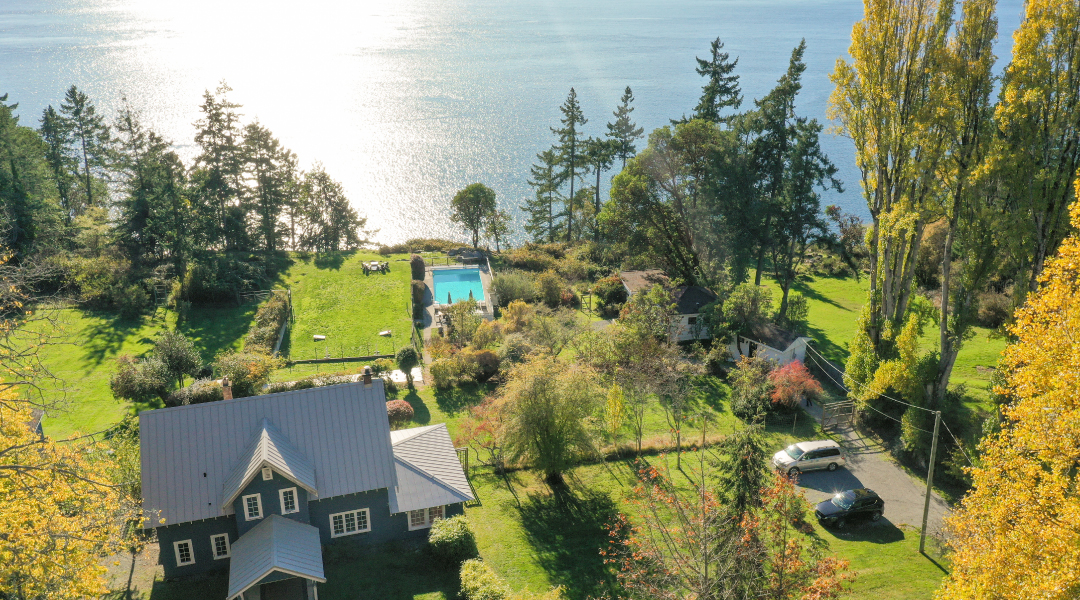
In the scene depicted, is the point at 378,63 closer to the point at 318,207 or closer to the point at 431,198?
the point at 431,198

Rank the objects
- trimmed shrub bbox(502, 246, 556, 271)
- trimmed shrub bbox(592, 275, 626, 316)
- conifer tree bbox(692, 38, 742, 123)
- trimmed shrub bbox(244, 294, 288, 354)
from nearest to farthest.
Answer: trimmed shrub bbox(244, 294, 288, 354)
trimmed shrub bbox(592, 275, 626, 316)
conifer tree bbox(692, 38, 742, 123)
trimmed shrub bbox(502, 246, 556, 271)

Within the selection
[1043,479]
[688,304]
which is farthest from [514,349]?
[1043,479]

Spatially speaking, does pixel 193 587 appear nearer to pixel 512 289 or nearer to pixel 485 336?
pixel 485 336

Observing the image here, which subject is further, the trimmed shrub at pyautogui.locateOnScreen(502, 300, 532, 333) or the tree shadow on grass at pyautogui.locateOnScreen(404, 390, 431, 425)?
the trimmed shrub at pyautogui.locateOnScreen(502, 300, 532, 333)

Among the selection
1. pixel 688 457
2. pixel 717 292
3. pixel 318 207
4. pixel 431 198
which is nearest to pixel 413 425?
pixel 688 457

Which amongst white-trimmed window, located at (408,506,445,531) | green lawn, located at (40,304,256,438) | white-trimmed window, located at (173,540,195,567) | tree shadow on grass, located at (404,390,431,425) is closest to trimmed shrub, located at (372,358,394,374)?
tree shadow on grass, located at (404,390,431,425)

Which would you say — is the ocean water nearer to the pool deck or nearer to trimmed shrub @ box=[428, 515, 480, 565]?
the pool deck
